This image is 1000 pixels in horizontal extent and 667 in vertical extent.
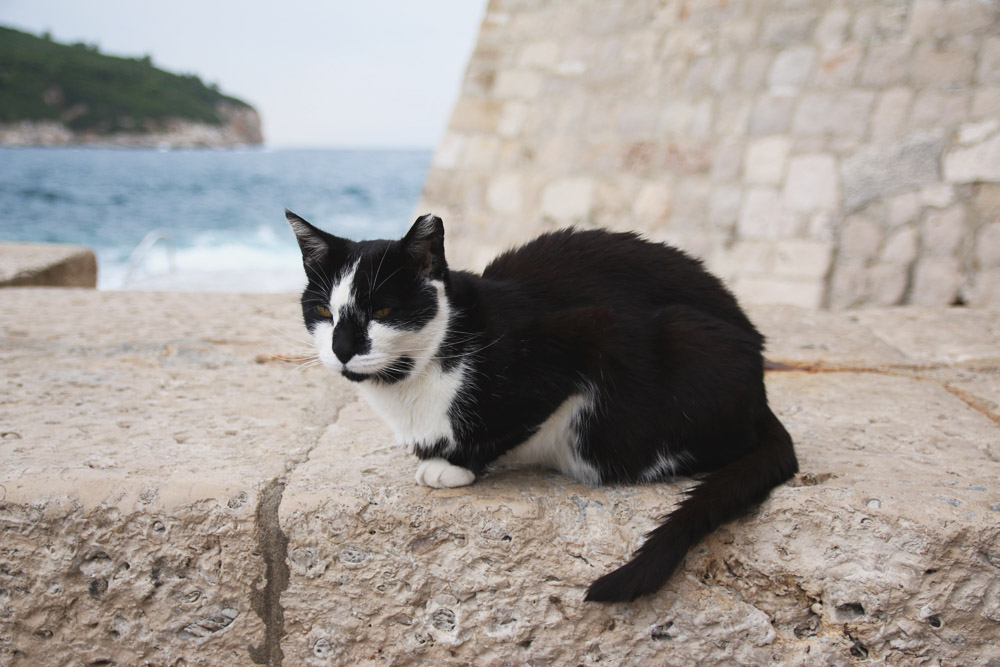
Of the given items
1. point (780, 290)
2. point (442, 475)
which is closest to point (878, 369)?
point (442, 475)

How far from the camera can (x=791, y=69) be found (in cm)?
451

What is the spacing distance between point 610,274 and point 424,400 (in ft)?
1.60

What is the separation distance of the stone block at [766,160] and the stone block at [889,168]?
1.16ft

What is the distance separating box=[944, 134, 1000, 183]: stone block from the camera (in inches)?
150

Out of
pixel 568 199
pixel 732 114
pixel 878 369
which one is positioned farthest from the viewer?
pixel 568 199

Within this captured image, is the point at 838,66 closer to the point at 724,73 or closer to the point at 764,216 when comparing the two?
the point at 724,73

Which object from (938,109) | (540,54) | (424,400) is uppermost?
(540,54)

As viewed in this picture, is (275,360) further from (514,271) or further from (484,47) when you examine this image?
(484,47)

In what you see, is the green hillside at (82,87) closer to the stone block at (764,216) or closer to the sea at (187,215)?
the sea at (187,215)

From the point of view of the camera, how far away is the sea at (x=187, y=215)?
28.9ft

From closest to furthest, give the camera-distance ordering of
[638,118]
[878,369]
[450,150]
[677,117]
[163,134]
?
[878,369], [677,117], [638,118], [450,150], [163,134]

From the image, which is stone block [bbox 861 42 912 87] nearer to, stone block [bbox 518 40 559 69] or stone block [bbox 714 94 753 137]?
stone block [bbox 714 94 753 137]

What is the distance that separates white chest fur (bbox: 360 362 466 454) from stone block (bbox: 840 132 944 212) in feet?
11.7

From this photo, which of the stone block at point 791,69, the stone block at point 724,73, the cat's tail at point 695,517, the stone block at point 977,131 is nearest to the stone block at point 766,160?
the stone block at point 791,69
